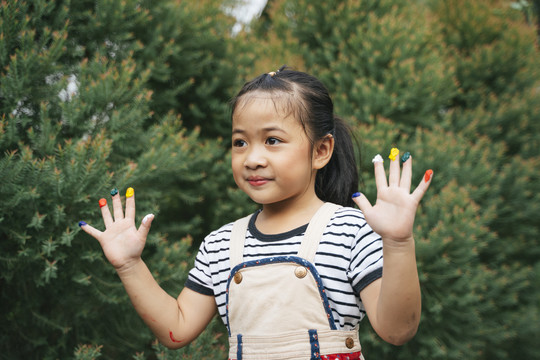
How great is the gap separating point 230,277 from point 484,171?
114 inches

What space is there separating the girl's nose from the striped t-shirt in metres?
0.25

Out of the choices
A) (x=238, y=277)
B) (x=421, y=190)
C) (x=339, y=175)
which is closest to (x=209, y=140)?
(x=339, y=175)

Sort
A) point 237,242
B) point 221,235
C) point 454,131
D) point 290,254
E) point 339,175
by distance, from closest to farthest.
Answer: point 290,254
point 237,242
point 221,235
point 339,175
point 454,131

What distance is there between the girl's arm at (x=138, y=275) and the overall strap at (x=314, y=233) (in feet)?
1.70

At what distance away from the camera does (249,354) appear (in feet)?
4.98

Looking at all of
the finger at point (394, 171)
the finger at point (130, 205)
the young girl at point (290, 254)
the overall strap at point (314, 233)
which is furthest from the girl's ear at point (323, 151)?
the finger at point (130, 205)

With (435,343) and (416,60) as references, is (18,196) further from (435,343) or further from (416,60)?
(416,60)

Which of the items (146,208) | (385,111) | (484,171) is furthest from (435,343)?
(146,208)

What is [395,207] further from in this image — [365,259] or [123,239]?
[123,239]

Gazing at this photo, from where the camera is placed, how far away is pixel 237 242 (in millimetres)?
1697

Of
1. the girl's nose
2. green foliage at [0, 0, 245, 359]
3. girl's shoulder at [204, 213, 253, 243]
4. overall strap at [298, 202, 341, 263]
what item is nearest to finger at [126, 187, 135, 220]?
girl's shoulder at [204, 213, 253, 243]

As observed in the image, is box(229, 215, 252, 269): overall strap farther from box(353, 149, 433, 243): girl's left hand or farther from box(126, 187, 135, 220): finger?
box(353, 149, 433, 243): girl's left hand

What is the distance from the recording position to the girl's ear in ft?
5.83

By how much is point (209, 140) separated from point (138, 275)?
2220 millimetres
